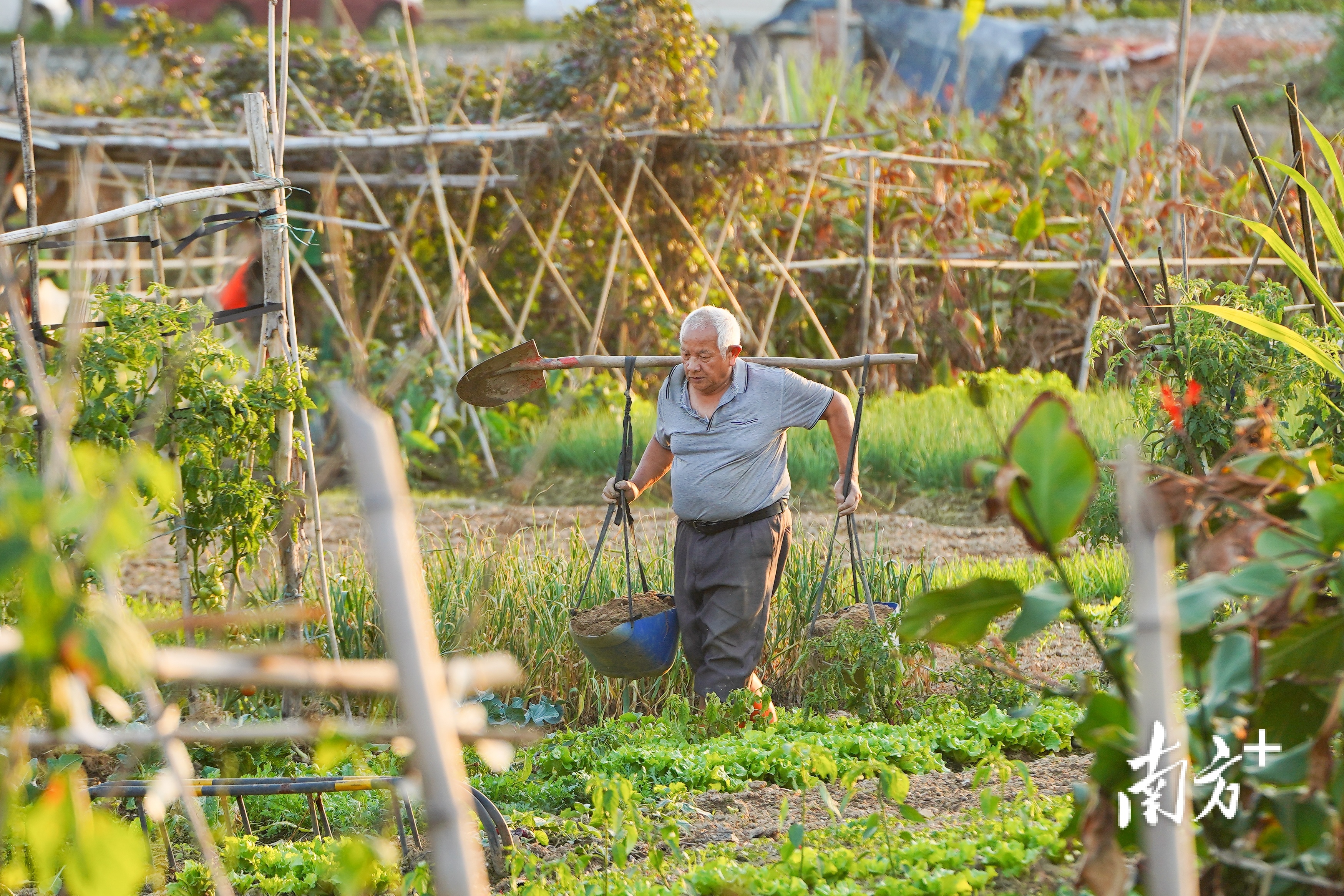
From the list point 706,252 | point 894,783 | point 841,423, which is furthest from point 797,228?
point 894,783

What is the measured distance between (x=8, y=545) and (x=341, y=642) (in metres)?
3.64

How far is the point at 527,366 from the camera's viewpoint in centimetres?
438

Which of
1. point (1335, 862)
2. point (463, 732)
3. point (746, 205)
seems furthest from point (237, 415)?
point (746, 205)

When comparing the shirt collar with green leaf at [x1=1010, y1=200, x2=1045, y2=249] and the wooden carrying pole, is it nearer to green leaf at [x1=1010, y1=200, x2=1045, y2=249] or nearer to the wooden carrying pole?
the wooden carrying pole

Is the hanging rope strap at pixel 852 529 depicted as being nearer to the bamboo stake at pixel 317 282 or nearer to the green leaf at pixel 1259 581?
the green leaf at pixel 1259 581

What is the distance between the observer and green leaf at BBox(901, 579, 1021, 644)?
1638 millimetres

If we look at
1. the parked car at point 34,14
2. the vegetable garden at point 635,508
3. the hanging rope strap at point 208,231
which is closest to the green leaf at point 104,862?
the vegetable garden at point 635,508

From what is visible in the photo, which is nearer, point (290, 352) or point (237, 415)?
point (237, 415)

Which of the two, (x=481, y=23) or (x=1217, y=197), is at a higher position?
(x=481, y=23)

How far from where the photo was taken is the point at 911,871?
2551 mm

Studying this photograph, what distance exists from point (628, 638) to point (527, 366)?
107cm

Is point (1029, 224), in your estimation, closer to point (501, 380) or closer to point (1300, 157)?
point (1300, 157)

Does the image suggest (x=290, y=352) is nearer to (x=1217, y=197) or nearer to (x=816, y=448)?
(x=816, y=448)

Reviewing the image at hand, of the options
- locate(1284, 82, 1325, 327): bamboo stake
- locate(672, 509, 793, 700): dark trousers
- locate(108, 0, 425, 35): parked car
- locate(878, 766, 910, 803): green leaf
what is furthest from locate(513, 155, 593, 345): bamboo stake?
locate(108, 0, 425, 35): parked car
